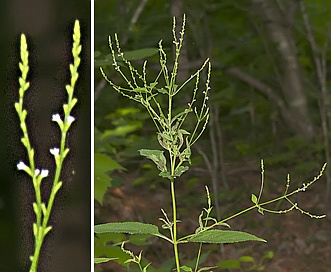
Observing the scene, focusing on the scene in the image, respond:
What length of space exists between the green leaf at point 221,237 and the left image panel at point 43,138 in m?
0.07

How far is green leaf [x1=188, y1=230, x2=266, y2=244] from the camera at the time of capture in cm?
39

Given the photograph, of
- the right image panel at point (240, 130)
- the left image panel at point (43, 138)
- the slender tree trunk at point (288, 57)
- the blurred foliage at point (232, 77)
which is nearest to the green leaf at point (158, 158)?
the left image panel at point (43, 138)

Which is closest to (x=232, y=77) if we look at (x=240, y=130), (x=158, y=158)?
(x=240, y=130)

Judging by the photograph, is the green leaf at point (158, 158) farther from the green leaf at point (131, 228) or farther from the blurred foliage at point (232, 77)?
the blurred foliage at point (232, 77)

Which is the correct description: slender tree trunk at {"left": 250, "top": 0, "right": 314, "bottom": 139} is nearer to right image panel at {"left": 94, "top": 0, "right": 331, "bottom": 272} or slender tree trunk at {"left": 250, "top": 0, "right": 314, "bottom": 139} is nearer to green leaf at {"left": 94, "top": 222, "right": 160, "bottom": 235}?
right image panel at {"left": 94, "top": 0, "right": 331, "bottom": 272}

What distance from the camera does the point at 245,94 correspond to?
2121 mm

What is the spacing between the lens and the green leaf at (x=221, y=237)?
388mm

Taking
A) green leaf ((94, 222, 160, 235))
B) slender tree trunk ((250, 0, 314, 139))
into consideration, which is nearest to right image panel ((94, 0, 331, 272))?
slender tree trunk ((250, 0, 314, 139))

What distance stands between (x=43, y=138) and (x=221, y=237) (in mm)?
116

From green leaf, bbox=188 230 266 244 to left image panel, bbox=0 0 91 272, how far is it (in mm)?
66

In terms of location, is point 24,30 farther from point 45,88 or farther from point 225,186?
point 225,186

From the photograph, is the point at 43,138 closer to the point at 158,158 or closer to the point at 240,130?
the point at 158,158

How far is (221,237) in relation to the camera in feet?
1.30

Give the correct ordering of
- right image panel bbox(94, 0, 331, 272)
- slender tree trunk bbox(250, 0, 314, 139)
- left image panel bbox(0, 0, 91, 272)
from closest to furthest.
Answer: left image panel bbox(0, 0, 91, 272), right image panel bbox(94, 0, 331, 272), slender tree trunk bbox(250, 0, 314, 139)
